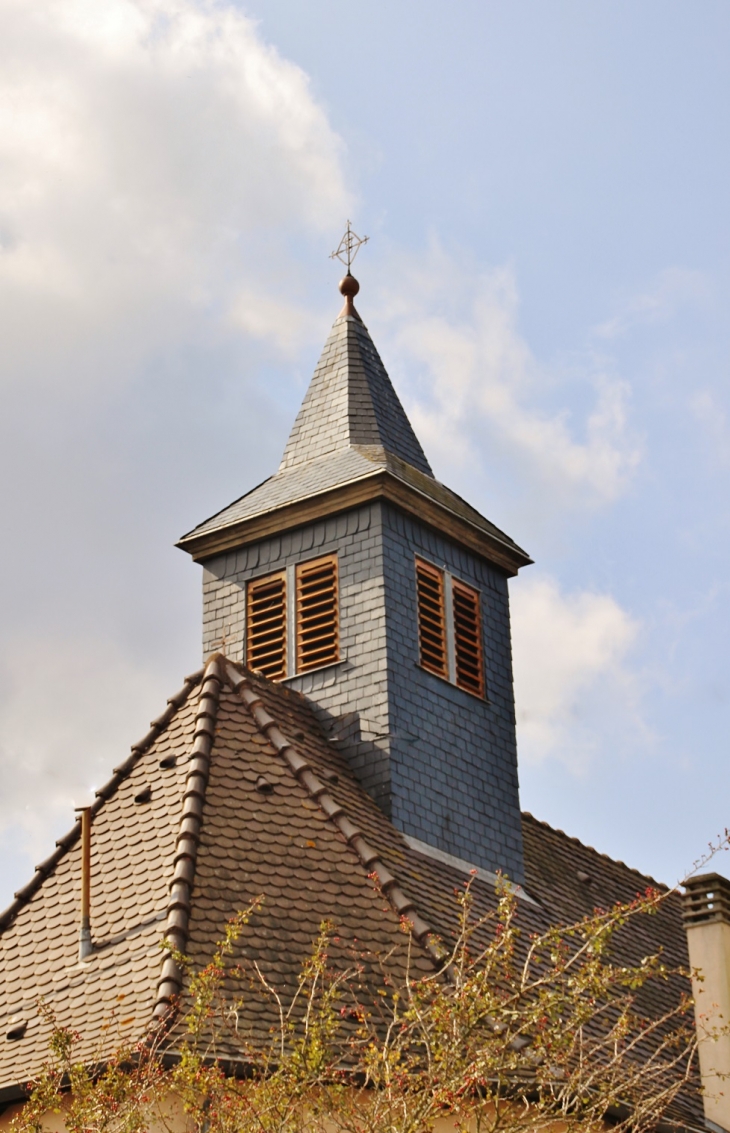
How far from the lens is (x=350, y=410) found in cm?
2208

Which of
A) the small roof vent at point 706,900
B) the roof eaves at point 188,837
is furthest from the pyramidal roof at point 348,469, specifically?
the small roof vent at point 706,900

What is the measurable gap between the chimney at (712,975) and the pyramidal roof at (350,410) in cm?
624

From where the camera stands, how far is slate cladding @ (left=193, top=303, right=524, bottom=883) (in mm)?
19062

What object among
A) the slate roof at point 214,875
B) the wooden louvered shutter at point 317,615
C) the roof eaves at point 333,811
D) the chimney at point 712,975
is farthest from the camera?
the wooden louvered shutter at point 317,615

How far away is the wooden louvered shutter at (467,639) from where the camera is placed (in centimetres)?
2073

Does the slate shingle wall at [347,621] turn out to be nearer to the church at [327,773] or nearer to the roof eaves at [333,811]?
the church at [327,773]

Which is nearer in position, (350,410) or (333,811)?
(333,811)

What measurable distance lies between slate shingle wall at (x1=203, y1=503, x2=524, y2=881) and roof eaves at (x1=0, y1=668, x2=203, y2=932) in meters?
1.85

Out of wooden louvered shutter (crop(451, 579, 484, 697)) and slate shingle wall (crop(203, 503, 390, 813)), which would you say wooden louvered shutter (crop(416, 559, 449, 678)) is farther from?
slate shingle wall (crop(203, 503, 390, 813))

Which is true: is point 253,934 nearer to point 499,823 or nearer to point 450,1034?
point 450,1034

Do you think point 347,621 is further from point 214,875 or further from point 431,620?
point 214,875

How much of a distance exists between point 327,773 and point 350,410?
5.68m

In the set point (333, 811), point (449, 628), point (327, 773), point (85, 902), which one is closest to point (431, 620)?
point (449, 628)

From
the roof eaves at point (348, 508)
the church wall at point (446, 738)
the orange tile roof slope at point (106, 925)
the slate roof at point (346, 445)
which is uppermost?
the slate roof at point (346, 445)
